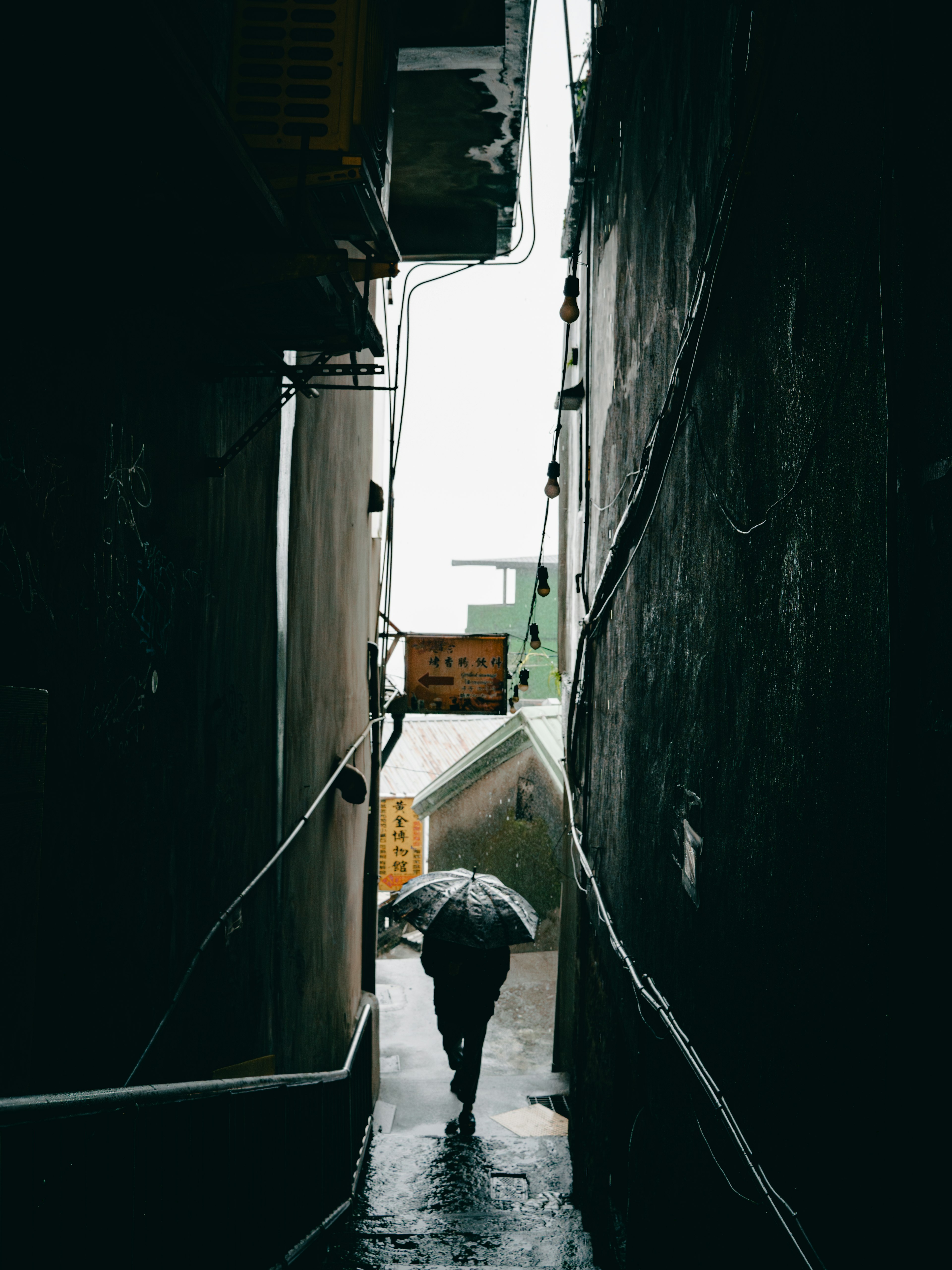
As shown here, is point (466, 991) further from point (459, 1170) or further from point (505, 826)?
point (505, 826)

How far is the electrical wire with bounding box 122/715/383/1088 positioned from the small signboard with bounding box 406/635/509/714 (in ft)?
16.0

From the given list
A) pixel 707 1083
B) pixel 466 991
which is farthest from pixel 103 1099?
pixel 466 991

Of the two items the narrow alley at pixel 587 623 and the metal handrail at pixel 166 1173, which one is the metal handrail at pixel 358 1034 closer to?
the narrow alley at pixel 587 623

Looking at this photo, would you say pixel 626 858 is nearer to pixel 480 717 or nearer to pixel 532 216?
pixel 532 216

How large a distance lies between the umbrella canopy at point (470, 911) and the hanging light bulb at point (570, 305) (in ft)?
21.0

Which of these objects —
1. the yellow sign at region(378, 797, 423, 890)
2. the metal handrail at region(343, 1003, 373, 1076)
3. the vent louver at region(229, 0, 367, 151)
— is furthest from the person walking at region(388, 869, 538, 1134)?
the yellow sign at region(378, 797, 423, 890)

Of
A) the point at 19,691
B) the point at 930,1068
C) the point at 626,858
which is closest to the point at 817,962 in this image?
the point at 930,1068

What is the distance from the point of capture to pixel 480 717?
3041 cm

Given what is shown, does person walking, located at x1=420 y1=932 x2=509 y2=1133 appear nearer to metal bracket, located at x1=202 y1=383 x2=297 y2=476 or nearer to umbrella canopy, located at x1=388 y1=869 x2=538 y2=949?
umbrella canopy, located at x1=388 y1=869 x2=538 y2=949

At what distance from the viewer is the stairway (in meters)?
6.32

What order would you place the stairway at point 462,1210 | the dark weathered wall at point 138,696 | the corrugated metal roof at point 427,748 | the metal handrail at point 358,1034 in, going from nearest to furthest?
the dark weathered wall at point 138,696 < the stairway at point 462,1210 < the metal handrail at point 358,1034 < the corrugated metal roof at point 427,748

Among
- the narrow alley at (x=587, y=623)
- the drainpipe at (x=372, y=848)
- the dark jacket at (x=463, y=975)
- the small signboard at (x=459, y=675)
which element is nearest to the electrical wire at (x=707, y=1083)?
the narrow alley at (x=587, y=623)

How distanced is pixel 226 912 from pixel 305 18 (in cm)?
506

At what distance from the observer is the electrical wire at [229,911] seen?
4234 mm
